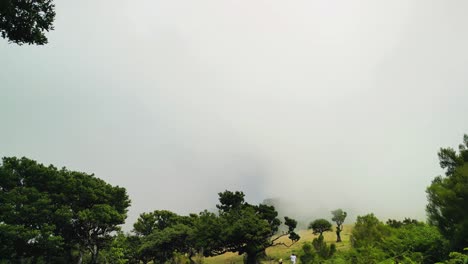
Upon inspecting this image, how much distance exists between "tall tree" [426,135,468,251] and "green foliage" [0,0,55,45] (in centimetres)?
2144

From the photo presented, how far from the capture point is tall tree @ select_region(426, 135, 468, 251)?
17.9 meters

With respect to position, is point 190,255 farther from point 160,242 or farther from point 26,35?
point 26,35

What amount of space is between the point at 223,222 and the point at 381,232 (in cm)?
2751

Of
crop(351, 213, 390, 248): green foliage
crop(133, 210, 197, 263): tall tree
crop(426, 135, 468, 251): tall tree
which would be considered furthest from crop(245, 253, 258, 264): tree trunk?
crop(426, 135, 468, 251): tall tree

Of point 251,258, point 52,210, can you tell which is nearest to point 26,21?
point 52,210

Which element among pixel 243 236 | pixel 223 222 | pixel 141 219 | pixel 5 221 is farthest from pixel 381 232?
pixel 141 219

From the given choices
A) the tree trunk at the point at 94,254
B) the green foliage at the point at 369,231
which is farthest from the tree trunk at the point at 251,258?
the tree trunk at the point at 94,254

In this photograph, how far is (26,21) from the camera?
13.1 m

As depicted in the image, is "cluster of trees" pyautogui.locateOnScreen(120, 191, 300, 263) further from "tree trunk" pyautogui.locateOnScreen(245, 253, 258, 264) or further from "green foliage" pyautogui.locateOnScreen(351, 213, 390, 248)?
"green foliage" pyautogui.locateOnScreen(351, 213, 390, 248)

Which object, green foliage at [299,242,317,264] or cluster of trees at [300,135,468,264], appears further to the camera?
green foliage at [299,242,317,264]

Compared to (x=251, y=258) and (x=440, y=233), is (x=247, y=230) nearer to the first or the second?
(x=251, y=258)

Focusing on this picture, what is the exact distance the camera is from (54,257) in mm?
47438

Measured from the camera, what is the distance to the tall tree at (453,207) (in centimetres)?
1794

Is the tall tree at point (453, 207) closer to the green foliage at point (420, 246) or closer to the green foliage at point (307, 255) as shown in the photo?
the green foliage at point (420, 246)
